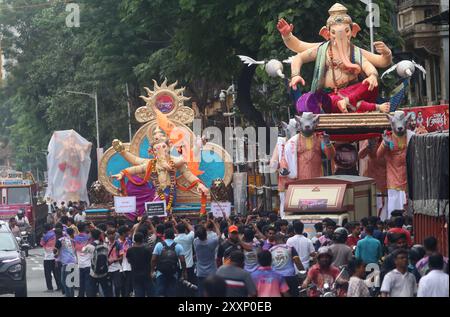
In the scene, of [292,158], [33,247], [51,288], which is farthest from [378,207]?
[33,247]

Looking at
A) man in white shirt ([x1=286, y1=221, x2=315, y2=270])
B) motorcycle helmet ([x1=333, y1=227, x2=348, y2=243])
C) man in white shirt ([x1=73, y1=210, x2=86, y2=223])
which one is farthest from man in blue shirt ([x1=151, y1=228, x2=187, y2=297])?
man in white shirt ([x1=73, y1=210, x2=86, y2=223])

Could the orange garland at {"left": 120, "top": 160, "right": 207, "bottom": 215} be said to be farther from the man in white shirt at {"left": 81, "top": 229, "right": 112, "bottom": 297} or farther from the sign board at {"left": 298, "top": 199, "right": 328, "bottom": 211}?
the man in white shirt at {"left": 81, "top": 229, "right": 112, "bottom": 297}

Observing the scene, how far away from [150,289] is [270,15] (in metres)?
14.9

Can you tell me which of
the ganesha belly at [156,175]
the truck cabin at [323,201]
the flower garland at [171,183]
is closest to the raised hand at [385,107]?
the truck cabin at [323,201]

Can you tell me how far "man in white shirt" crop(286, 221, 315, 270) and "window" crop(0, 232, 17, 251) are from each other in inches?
260

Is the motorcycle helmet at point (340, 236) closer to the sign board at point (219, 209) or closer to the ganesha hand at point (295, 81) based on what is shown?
the ganesha hand at point (295, 81)

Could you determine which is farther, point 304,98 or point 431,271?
point 304,98

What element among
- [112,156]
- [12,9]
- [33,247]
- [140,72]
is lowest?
[33,247]

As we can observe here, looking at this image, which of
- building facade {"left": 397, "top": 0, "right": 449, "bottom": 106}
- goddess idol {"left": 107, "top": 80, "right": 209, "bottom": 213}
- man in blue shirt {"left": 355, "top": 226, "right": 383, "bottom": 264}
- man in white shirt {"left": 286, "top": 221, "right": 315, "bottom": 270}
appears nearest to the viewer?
man in blue shirt {"left": 355, "top": 226, "right": 383, "bottom": 264}

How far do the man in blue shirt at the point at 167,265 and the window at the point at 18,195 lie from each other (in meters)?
28.6

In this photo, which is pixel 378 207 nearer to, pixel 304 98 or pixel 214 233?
pixel 304 98

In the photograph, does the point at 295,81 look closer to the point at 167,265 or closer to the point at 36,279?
the point at 36,279

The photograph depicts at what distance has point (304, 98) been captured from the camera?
27.0 m

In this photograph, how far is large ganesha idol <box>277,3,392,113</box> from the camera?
88.3 feet
